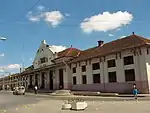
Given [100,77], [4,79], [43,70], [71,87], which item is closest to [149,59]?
[100,77]

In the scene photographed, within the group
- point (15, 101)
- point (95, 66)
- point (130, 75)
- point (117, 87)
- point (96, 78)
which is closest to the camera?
point (15, 101)

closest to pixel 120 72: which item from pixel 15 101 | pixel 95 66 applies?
pixel 95 66

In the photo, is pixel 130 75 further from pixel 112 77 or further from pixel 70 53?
pixel 70 53

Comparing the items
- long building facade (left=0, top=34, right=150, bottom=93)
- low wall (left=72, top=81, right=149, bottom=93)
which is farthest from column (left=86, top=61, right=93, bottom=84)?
low wall (left=72, top=81, right=149, bottom=93)

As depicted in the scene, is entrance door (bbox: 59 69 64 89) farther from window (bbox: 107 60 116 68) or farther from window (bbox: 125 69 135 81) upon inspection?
window (bbox: 125 69 135 81)

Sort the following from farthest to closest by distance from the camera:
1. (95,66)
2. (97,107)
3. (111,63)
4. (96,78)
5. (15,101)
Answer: (95,66) < (96,78) < (111,63) < (15,101) < (97,107)

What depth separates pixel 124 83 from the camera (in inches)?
1497

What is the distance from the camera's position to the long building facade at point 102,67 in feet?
117

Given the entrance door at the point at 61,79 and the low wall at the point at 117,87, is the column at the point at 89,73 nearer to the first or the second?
the low wall at the point at 117,87

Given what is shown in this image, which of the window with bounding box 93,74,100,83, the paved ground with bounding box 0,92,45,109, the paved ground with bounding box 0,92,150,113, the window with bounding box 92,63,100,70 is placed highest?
the window with bounding box 92,63,100,70

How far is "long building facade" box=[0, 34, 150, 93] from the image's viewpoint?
35688 millimetres

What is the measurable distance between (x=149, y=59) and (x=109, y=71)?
7989mm

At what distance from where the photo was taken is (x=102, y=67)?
43.2 metres

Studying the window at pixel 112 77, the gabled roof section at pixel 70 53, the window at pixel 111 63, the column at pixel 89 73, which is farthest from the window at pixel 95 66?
the gabled roof section at pixel 70 53
